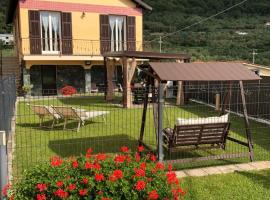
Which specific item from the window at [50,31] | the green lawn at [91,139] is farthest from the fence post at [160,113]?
the window at [50,31]

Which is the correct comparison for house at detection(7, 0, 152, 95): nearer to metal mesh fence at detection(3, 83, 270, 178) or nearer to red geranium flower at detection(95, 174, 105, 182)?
metal mesh fence at detection(3, 83, 270, 178)

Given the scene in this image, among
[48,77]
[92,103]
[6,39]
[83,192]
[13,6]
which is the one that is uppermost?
[13,6]

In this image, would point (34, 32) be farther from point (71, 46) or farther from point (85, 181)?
point (85, 181)

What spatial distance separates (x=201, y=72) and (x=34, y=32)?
48.0 ft

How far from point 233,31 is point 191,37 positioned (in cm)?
752

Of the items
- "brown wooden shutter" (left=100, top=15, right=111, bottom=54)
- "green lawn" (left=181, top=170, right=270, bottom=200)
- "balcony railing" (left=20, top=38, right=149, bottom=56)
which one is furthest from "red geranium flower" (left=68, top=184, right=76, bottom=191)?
"brown wooden shutter" (left=100, top=15, right=111, bottom=54)

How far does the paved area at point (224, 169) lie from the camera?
19.1 feet

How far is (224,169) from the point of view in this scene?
606 centimetres

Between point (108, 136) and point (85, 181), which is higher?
point (85, 181)

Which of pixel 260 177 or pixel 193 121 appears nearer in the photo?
pixel 260 177

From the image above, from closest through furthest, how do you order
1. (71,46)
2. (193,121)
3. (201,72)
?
(201,72) → (193,121) → (71,46)

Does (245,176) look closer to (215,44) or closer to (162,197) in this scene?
(162,197)

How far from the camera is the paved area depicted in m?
5.81

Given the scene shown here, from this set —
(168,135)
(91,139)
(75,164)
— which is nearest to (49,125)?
(91,139)
